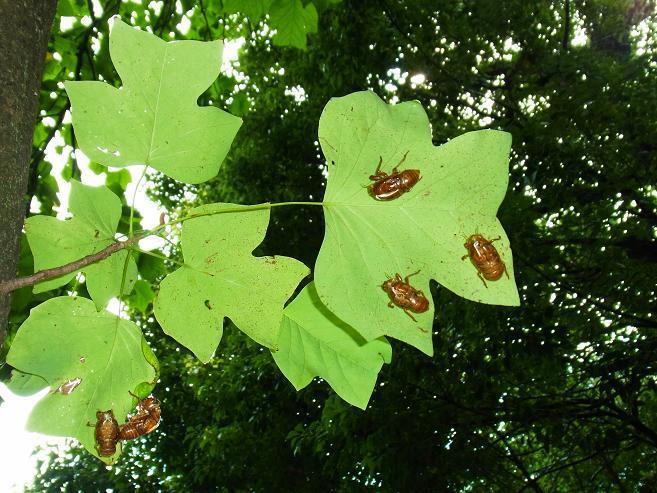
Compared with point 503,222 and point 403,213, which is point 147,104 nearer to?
point 403,213

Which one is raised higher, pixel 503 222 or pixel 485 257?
pixel 503 222

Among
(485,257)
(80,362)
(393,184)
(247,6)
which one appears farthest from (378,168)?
(247,6)

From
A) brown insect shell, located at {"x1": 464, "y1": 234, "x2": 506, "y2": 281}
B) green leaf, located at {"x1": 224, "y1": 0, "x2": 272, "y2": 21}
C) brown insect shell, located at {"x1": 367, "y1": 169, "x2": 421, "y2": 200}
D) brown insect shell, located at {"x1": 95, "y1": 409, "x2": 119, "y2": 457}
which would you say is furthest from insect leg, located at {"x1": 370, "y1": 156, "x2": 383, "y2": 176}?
green leaf, located at {"x1": 224, "y1": 0, "x2": 272, "y2": 21}

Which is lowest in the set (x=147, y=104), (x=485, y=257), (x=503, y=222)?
(x=485, y=257)

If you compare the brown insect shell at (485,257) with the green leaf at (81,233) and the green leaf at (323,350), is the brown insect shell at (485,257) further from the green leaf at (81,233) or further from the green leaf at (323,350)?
the green leaf at (81,233)

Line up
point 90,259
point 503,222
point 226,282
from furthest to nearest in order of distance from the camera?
point 503,222
point 226,282
point 90,259

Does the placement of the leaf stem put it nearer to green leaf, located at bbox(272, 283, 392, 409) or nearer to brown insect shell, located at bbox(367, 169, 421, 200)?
brown insect shell, located at bbox(367, 169, 421, 200)

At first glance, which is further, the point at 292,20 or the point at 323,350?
the point at 292,20
